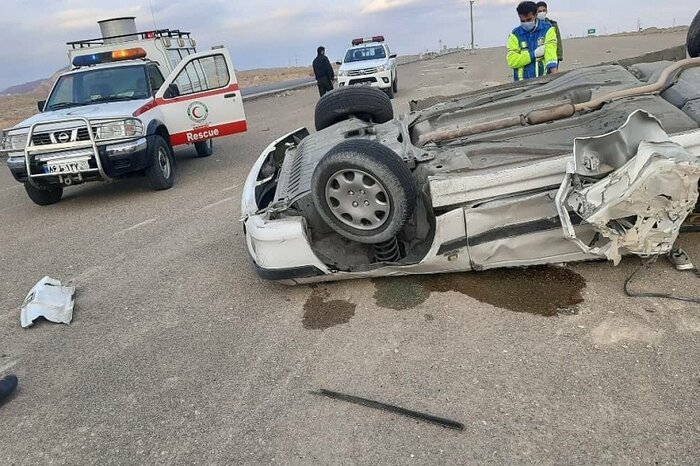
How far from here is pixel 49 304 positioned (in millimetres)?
3973

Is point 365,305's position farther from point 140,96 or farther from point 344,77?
point 344,77

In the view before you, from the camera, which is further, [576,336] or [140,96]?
[140,96]

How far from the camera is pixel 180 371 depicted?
3.13 m

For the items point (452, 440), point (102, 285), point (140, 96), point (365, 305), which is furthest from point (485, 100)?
point (140, 96)

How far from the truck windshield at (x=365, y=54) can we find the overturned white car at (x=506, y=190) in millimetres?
13557

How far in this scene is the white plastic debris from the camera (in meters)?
3.87

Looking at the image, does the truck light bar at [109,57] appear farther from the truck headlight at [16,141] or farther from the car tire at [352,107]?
the car tire at [352,107]

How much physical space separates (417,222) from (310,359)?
46.8 inches

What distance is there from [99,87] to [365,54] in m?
10.7

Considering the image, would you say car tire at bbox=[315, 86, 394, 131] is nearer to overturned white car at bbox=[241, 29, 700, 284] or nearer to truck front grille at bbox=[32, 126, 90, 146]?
overturned white car at bbox=[241, 29, 700, 284]

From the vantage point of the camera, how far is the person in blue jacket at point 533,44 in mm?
6297

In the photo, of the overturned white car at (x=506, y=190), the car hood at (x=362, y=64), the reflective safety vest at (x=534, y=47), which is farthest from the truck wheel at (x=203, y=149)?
the car hood at (x=362, y=64)

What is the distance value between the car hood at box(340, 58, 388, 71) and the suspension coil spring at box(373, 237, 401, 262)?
12968 mm

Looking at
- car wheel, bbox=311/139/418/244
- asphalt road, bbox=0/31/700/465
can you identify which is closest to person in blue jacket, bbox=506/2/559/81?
asphalt road, bbox=0/31/700/465
